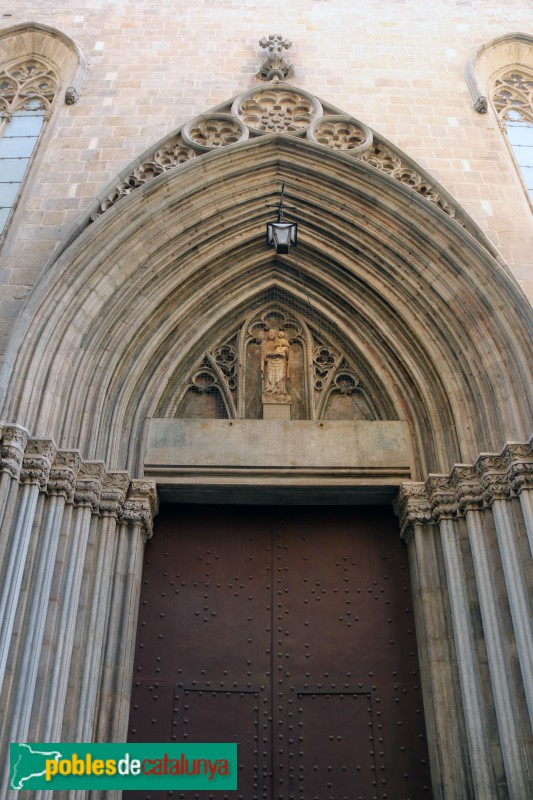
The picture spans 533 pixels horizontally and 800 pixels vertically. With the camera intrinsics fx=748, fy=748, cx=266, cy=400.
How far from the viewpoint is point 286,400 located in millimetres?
8172

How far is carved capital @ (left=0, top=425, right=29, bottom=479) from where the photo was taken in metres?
6.19

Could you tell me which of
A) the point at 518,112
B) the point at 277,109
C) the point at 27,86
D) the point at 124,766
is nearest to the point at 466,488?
the point at 124,766

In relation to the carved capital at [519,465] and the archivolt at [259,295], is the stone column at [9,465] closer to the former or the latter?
the archivolt at [259,295]

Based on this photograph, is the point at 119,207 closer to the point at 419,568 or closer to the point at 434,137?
the point at 434,137

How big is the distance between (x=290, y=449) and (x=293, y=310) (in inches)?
82.5

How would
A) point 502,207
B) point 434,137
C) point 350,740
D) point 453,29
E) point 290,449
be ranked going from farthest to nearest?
point 453,29
point 434,137
point 502,207
point 290,449
point 350,740

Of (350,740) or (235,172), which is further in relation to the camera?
(235,172)

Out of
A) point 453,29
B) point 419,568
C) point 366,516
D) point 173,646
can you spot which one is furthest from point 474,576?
point 453,29

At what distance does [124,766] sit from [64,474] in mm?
2442

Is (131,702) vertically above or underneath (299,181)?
underneath

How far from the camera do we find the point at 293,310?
9000mm

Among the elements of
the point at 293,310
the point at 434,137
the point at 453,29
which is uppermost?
the point at 453,29

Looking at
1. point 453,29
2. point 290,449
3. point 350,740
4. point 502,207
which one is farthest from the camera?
point 453,29

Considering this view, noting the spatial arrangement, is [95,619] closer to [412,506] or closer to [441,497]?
[412,506]
